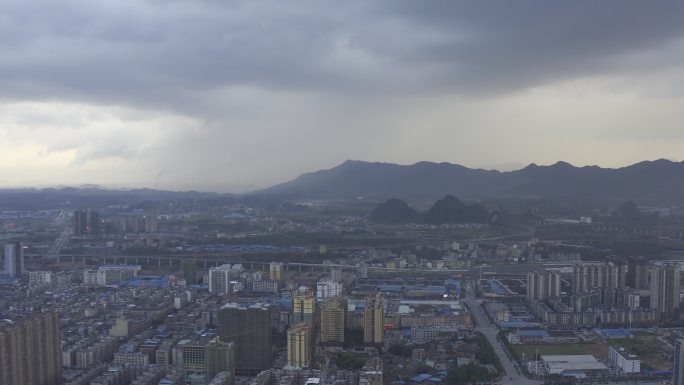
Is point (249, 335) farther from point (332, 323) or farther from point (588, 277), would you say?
point (588, 277)

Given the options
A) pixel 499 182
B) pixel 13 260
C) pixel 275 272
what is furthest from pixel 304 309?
pixel 499 182

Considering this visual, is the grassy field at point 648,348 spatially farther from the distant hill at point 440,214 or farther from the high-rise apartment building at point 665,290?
the distant hill at point 440,214

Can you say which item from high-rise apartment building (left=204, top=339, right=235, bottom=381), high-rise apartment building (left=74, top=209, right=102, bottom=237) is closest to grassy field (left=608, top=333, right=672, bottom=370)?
high-rise apartment building (left=204, top=339, right=235, bottom=381)

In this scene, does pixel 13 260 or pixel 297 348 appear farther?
pixel 13 260

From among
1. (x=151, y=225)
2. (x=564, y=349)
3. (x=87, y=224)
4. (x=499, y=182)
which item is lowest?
(x=564, y=349)

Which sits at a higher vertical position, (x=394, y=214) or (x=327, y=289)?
(x=394, y=214)

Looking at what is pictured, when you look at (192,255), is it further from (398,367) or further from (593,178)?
(593,178)

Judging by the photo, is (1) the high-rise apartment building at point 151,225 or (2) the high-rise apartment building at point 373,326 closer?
(2) the high-rise apartment building at point 373,326

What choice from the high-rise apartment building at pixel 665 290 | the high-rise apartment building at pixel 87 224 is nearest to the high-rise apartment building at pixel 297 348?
the high-rise apartment building at pixel 665 290
